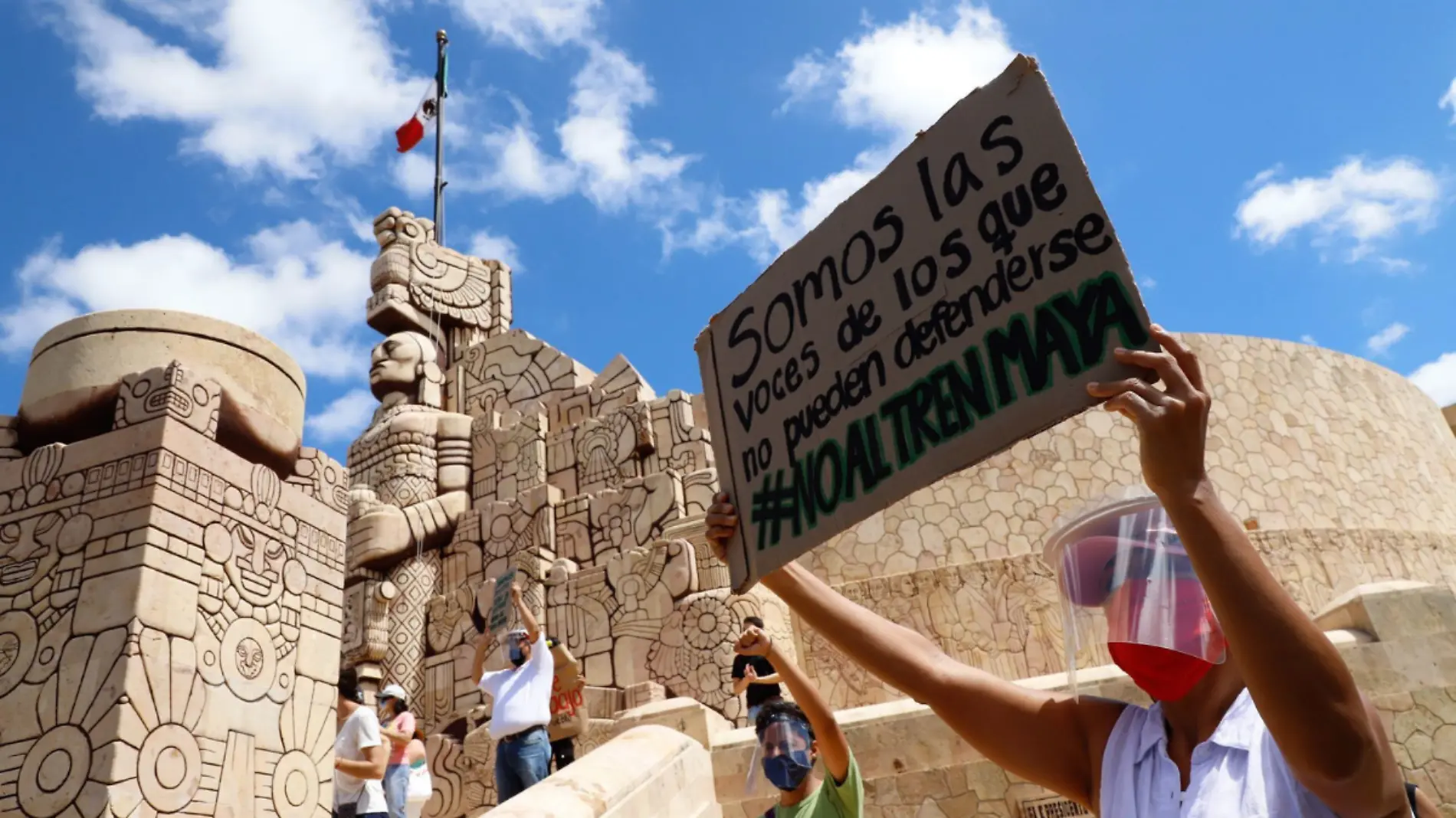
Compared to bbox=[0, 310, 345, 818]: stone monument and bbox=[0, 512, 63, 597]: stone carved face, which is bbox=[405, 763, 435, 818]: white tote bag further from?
bbox=[0, 512, 63, 597]: stone carved face

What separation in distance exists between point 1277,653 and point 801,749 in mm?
1876

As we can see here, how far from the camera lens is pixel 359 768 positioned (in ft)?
15.9

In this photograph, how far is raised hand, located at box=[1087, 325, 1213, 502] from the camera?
47.6 inches

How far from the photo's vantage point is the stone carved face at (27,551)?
4309 millimetres

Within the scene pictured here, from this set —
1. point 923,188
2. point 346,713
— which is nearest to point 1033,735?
point 923,188

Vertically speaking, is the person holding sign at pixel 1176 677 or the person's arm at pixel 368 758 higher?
the person's arm at pixel 368 758

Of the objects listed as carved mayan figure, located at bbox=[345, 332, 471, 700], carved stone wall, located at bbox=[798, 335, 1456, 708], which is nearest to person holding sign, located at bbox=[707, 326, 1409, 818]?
carved stone wall, located at bbox=[798, 335, 1456, 708]

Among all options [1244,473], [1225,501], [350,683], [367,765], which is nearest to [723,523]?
[367,765]

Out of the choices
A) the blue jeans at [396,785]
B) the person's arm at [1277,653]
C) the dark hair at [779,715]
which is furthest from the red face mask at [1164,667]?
the blue jeans at [396,785]

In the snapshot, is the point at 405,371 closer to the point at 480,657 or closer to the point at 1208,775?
the point at 480,657

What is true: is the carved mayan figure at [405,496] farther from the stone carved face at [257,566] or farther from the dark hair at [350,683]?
the stone carved face at [257,566]

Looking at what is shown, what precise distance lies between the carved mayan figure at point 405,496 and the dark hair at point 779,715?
29.0ft

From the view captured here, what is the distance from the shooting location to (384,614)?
453 inches

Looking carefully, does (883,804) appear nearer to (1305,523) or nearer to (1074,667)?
(1074,667)
